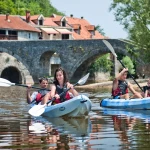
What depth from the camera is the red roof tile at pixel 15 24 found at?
59397 millimetres

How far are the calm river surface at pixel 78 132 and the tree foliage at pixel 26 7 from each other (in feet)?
199

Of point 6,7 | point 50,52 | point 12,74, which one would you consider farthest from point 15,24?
point 6,7

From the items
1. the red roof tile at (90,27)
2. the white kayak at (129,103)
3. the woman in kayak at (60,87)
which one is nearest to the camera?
the woman in kayak at (60,87)

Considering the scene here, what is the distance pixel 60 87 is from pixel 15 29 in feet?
150

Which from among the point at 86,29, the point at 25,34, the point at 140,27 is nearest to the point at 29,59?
the point at 25,34

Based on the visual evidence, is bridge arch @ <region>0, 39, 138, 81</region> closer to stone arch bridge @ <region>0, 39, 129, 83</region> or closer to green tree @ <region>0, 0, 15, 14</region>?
stone arch bridge @ <region>0, 39, 129, 83</region>

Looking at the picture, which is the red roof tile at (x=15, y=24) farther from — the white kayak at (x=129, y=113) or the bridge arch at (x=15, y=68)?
the white kayak at (x=129, y=113)

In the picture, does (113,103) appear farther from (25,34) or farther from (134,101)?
(25,34)

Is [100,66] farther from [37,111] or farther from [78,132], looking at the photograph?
[78,132]

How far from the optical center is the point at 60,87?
48.0 feet

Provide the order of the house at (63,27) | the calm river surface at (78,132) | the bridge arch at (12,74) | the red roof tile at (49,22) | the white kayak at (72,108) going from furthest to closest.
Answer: the red roof tile at (49,22) → the house at (63,27) → the bridge arch at (12,74) → the white kayak at (72,108) → the calm river surface at (78,132)

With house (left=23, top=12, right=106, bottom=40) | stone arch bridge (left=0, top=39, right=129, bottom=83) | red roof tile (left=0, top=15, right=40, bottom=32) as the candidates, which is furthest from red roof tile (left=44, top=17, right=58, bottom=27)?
stone arch bridge (left=0, top=39, right=129, bottom=83)

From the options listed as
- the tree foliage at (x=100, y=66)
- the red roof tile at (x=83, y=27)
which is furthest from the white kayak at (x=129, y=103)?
the red roof tile at (x=83, y=27)

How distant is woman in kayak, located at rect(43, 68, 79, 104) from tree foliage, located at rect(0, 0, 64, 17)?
200 ft
